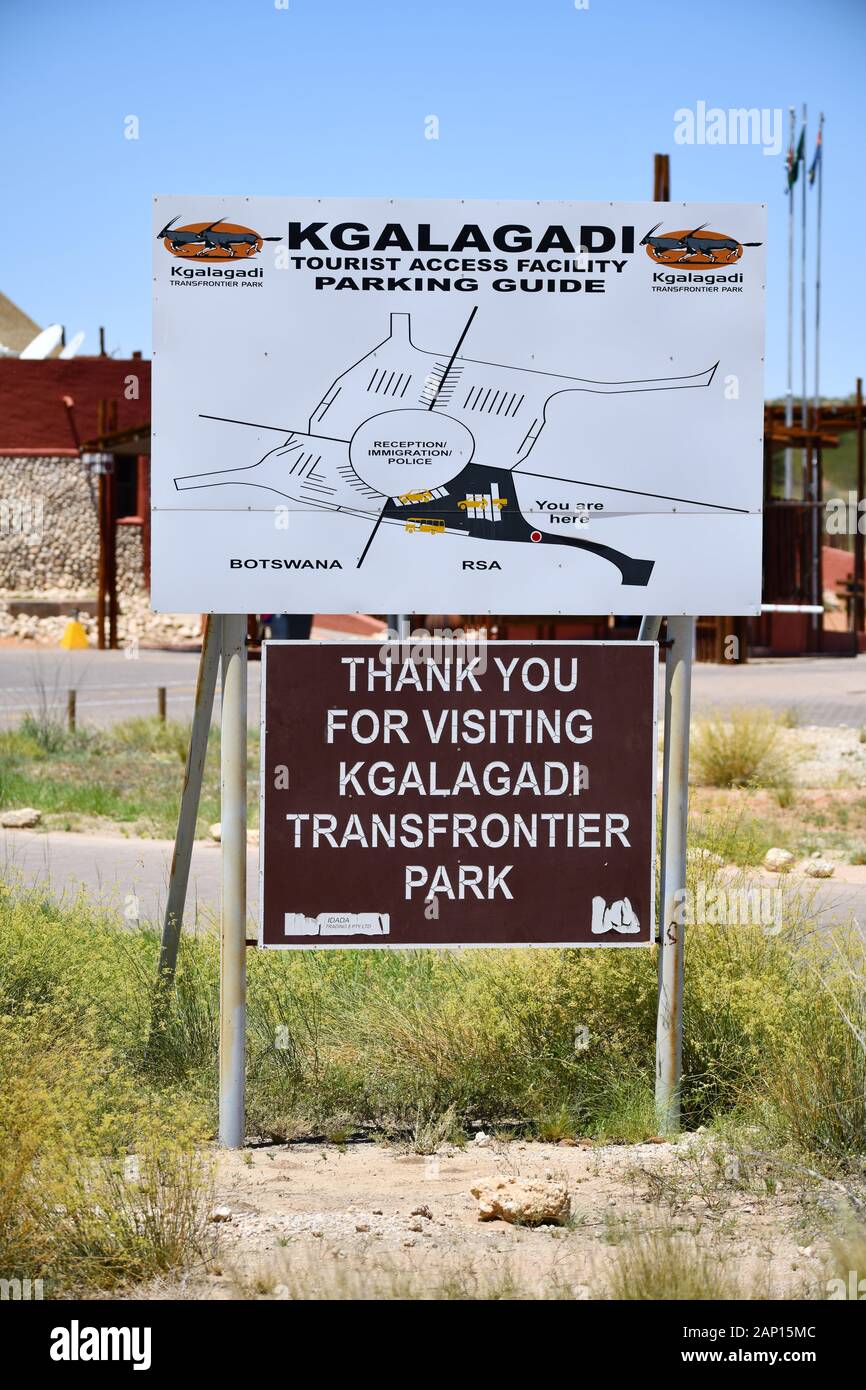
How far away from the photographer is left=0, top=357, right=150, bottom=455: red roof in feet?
135

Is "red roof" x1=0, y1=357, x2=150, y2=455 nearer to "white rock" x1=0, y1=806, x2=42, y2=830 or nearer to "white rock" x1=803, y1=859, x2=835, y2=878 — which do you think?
"white rock" x1=0, y1=806, x2=42, y2=830

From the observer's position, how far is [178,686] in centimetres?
2377

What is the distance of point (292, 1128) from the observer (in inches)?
194

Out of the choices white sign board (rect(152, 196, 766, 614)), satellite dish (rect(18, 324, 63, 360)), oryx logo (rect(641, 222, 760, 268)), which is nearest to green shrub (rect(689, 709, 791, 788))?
white sign board (rect(152, 196, 766, 614))

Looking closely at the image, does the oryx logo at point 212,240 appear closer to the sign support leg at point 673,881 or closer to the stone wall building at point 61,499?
the sign support leg at point 673,881

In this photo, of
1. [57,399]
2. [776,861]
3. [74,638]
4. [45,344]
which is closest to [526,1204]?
[776,861]

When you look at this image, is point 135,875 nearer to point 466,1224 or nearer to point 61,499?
point 466,1224

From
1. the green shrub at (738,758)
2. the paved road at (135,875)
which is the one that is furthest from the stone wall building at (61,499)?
the paved road at (135,875)

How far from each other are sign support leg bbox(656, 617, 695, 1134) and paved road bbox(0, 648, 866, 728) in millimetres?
11989

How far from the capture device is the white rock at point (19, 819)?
1076 centimetres

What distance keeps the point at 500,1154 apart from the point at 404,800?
1.13 metres

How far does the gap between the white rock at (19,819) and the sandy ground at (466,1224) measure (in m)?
6.48
